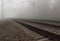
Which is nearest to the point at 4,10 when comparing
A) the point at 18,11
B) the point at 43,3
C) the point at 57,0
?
the point at 18,11

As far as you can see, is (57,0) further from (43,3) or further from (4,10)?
(4,10)

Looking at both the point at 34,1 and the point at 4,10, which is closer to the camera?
the point at 34,1

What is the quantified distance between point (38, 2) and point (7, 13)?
12.8m

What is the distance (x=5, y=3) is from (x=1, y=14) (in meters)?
3.17

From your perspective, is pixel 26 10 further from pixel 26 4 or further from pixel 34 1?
pixel 34 1

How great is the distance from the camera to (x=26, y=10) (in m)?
39.1

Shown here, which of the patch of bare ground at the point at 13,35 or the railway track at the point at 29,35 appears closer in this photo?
the railway track at the point at 29,35

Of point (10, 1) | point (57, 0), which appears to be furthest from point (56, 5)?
point (10, 1)

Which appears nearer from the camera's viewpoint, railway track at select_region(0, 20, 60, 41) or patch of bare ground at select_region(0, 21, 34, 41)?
railway track at select_region(0, 20, 60, 41)

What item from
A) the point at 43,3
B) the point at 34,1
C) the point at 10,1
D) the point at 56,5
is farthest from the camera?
the point at 10,1

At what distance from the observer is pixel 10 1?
A: 40375 mm

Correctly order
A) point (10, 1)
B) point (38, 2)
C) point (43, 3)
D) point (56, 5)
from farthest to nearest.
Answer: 1. point (10, 1)
2. point (38, 2)
3. point (43, 3)
4. point (56, 5)

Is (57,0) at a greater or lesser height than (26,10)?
greater

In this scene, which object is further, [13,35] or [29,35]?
[13,35]
